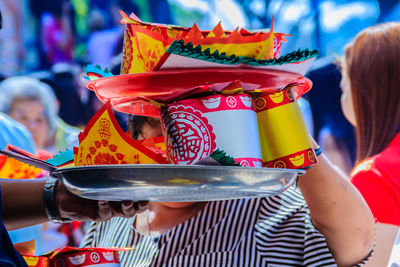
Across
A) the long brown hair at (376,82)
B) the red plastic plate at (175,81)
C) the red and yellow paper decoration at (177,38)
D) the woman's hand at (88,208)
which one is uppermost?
the long brown hair at (376,82)

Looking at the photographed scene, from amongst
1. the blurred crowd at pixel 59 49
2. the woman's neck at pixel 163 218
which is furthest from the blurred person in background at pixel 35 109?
the woman's neck at pixel 163 218

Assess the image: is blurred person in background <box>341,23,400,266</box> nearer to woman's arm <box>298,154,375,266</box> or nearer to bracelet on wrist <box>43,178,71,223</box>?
woman's arm <box>298,154,375,266</box>

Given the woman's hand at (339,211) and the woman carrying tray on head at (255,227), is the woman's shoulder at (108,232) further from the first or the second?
the woman's hand at (339,211)

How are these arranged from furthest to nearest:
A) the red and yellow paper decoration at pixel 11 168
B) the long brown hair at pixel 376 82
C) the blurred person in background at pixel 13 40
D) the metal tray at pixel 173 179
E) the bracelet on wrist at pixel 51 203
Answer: the blurred person in background at pixel 13 40 → the long brown hair at pixel 376 82 → the red and yellow paper decoration at pixel 11 168 → the bracelet on wrist at pixel 51 203 → the metal tray at pixel 173 179

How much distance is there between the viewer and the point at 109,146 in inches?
24.7

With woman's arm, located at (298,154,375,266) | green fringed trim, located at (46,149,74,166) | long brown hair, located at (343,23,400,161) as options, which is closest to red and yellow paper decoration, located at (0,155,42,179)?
green fringed trim, located at (46,149,74,166)

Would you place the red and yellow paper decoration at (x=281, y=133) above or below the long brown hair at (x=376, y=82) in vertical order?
below

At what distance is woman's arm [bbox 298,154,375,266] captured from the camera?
3.14 feet

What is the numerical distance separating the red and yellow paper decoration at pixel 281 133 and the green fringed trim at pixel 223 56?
62mm

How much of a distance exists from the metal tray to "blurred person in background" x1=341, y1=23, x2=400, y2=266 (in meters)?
0.81

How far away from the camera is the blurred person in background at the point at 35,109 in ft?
9.21

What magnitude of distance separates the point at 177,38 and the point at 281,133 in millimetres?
201

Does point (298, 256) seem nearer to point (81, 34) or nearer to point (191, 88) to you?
point (191, 88)

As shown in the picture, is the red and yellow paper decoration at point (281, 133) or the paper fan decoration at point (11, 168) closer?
the red and yellow paper decoration at point (281, 133)
